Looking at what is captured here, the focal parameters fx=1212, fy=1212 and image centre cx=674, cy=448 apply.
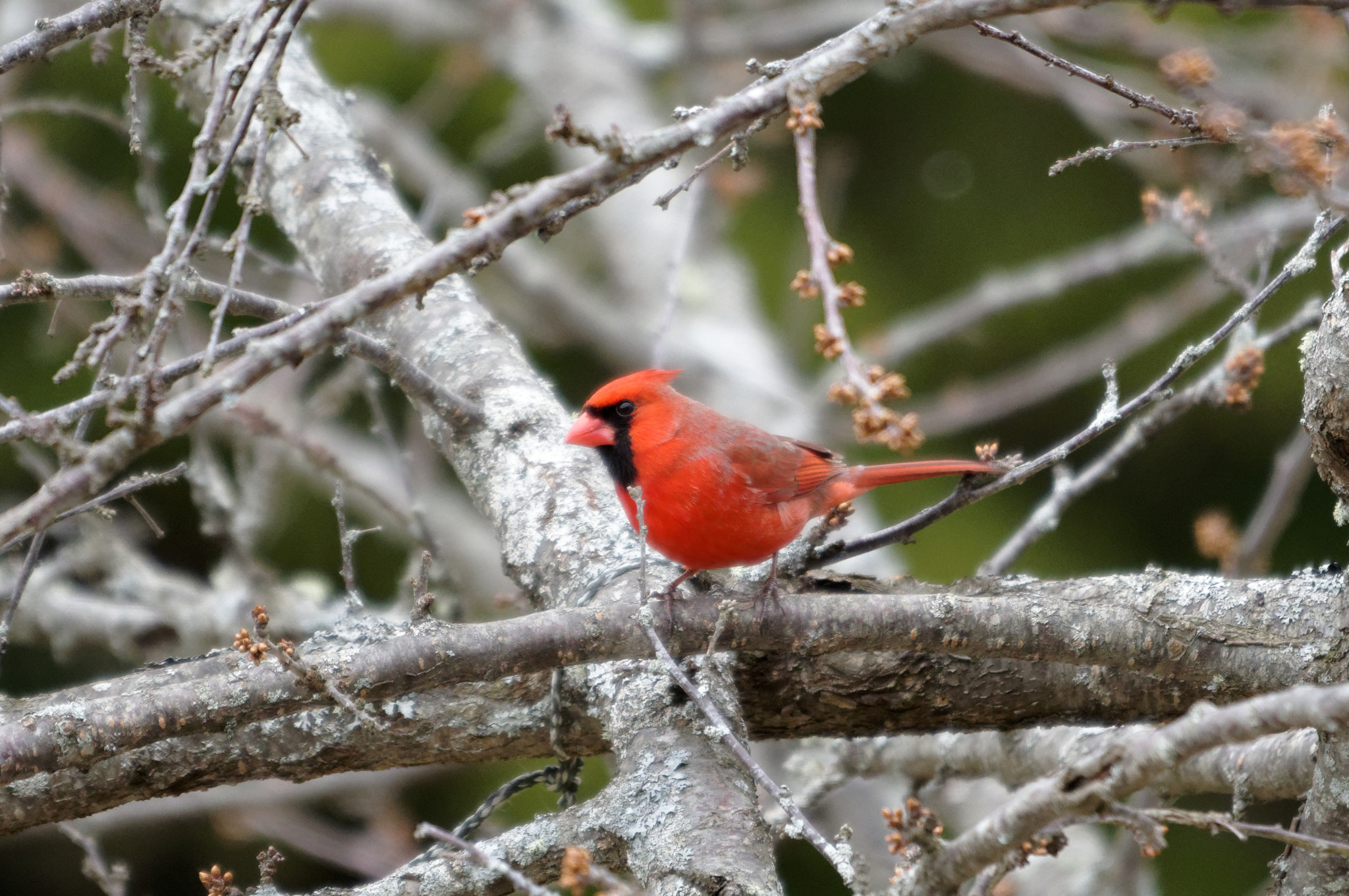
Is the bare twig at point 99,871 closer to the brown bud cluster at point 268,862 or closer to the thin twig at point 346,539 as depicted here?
the brown bud cluster at point 268,862

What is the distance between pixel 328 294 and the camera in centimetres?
312

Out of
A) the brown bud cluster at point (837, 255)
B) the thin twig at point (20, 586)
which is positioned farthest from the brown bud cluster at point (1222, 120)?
the thin twig at point (20, 586)

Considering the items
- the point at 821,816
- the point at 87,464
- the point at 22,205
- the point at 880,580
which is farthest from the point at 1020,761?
the point at 22,205

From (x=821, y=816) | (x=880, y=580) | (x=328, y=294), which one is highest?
(x=328, y=294)

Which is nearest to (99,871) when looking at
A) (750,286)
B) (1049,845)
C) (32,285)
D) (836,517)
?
(32,285)

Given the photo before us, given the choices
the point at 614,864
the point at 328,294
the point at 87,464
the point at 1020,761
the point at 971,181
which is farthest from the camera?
the point at 971,181

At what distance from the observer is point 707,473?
2.75 m

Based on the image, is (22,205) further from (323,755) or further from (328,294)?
(323,755)

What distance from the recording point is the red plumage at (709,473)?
2.58 m

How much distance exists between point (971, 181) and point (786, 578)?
4835mm

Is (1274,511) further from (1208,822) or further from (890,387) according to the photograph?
(890,387)

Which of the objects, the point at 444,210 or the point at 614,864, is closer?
→ the point at 614,864

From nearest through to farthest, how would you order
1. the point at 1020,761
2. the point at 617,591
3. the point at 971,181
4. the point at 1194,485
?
1. the point at 617,591
2. the point at 1020,761
3. the point at 1194,485
4. the point at 971,181

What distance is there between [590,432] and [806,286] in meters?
1.36
